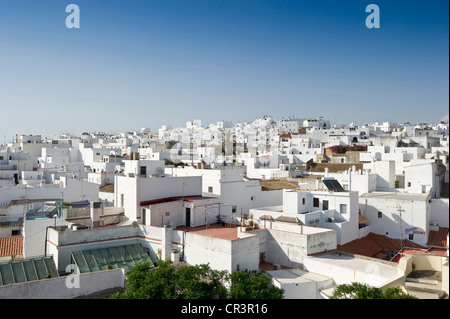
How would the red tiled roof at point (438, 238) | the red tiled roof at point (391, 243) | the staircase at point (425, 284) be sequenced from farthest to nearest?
the red tiled roof at point (438, 238) < the red tiled roof at point (391, 243) < the staircase at point (425, 284)

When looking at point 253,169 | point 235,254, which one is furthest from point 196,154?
point 235,254

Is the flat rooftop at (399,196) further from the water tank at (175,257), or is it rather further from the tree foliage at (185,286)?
the tree foliage at (185,286)

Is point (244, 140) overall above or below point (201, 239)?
above

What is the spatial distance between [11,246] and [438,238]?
51.5 ft

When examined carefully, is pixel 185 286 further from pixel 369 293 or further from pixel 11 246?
pixel 11 246

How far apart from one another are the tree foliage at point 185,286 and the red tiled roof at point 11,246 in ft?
17.3

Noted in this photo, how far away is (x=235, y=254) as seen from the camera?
11.3 m

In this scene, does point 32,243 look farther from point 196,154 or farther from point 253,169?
point 196,154

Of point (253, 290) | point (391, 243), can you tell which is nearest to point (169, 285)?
point (253, 290)

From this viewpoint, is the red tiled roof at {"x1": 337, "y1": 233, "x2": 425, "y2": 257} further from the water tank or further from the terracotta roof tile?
the water tank

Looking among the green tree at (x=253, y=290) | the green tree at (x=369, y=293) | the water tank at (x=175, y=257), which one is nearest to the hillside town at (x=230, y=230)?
the water tank at (x=175, y=257)

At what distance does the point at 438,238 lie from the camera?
15984 millimetres

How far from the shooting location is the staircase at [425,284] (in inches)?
307
